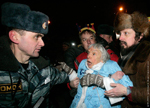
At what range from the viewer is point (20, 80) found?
159 cm

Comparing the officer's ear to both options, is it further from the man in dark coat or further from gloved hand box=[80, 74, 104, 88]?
the man in dark coat

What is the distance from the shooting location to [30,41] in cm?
163

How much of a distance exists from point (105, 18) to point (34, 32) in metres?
24.0

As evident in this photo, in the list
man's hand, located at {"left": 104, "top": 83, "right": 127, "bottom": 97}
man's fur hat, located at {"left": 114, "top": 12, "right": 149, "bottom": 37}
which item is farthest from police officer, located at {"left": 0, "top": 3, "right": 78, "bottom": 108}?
man's fur hat, located at {"left": 114, "top": 12, "right": 149, "bottom": 37}

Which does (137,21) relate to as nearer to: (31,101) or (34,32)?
(34,32)

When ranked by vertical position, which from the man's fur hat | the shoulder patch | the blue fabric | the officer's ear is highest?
the man's fur hat

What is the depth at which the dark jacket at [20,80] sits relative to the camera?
149 centimetres

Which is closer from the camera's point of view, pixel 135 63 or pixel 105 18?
pixel 135 63

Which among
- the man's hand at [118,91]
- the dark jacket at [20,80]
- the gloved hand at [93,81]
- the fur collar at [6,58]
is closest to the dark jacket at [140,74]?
the man's hand at [118,91]

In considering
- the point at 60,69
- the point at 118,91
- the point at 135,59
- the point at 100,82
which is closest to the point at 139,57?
the point at 135,59

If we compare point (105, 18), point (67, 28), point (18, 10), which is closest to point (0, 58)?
point (18, 10)

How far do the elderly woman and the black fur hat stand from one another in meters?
1.28

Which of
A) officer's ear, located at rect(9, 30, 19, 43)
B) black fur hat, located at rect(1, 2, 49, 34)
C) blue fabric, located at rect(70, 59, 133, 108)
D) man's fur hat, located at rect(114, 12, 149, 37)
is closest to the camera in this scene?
black fur hat, located at rect(1, 2, 49, 34)

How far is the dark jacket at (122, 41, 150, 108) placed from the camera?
1.48m
